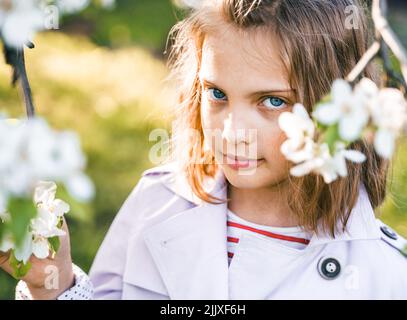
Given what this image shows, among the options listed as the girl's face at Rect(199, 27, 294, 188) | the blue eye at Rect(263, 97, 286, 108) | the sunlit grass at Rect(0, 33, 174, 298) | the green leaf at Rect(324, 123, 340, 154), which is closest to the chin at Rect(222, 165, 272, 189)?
the girl's face at Rect(199, 27, 294, 188)

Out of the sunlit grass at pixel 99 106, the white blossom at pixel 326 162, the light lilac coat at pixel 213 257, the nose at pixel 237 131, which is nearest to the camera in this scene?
the white blossom at pixel 326 162

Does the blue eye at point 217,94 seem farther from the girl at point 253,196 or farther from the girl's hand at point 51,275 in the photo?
the girl's hand at point 51,275

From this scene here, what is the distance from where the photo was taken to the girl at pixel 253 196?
52.6 inches

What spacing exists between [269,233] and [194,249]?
0.17 metres

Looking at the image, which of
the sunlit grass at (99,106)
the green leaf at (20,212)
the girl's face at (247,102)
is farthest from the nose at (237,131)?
the sunlit grass at (99,106)

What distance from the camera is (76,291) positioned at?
58.5 inches

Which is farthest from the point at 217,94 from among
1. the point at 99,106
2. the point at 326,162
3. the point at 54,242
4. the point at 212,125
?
the point at 99,106

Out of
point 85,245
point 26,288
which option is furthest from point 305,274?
point 85,245

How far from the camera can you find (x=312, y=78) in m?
1.38

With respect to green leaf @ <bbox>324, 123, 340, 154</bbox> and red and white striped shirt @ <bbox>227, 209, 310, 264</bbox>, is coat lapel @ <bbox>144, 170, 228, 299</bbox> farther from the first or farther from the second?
green leaf @ <bbox>324, 123, 340, 154</bbox>

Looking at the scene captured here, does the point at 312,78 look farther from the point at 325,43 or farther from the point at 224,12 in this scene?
the point at 224,12

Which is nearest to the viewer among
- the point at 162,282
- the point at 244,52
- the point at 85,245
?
the point at 244,52

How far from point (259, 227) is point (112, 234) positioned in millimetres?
382
